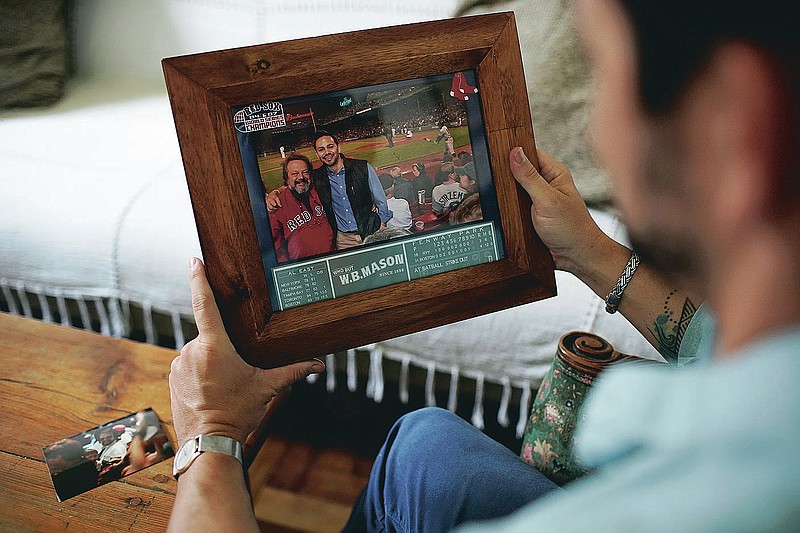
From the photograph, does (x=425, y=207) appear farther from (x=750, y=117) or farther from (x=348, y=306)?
(x=750, y=117)

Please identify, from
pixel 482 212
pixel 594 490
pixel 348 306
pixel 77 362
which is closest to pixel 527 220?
pixel 482 212

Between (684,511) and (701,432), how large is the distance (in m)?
0.04

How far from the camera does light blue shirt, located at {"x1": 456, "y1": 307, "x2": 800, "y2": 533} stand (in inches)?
14.1

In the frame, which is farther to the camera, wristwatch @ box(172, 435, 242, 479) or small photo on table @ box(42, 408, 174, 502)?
small photo on table @ box(42, 408, 174, 502)

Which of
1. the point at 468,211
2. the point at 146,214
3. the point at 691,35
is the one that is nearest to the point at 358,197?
the point at 468,211

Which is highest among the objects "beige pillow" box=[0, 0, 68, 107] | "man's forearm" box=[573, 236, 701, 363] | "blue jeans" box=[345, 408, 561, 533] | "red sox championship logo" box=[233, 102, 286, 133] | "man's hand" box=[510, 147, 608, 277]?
"beige pillow" box=[0, 0, 68, 107]

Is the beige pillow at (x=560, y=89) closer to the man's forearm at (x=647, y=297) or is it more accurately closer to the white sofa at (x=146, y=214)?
the white sofa at (x=146, y=214)

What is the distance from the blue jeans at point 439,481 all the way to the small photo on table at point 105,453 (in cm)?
29

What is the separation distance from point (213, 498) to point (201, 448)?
61 millimetres

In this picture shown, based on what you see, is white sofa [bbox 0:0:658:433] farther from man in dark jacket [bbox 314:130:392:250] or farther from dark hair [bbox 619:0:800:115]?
dark hair [bbox 619:0:800:115]

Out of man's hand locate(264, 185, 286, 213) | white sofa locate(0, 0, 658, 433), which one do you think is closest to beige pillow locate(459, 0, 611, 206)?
white sofa locate(0, 0, 658, 433)

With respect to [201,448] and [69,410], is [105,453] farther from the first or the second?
[201,448]

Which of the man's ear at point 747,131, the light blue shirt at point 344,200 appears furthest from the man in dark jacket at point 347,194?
the man's ear at point 747,131

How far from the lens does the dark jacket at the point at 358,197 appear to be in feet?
3.01
